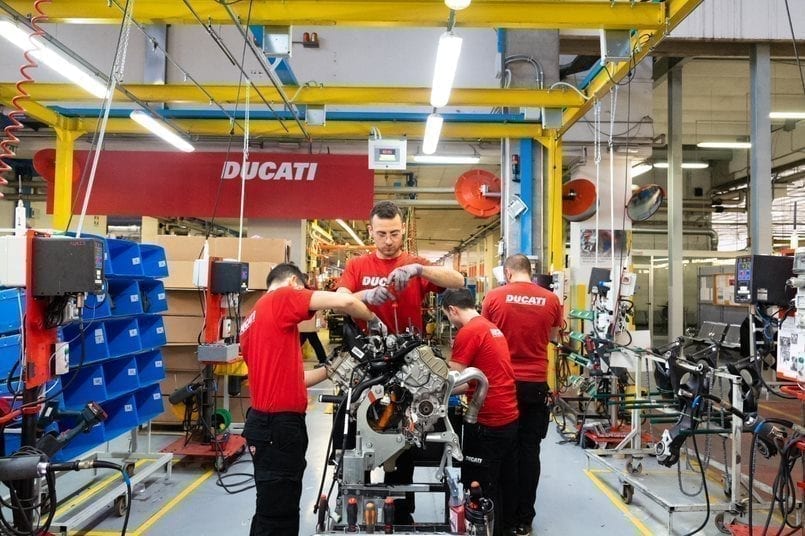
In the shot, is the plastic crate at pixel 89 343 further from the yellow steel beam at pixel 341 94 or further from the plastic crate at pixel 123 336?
the yellow steel beam at pixel 341 94

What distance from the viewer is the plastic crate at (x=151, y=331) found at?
4075 mm

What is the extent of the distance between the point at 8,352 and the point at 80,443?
69 centimetres

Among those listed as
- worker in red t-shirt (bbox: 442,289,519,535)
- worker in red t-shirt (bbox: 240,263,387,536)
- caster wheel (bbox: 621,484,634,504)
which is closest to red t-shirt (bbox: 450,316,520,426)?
worker in red t-shirt (bbox: 442,289,519,535)

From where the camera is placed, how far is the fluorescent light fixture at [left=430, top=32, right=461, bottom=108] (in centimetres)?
356

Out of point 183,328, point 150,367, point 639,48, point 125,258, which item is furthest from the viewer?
point 183,328

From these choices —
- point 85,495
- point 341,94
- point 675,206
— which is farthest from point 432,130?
point 85,495

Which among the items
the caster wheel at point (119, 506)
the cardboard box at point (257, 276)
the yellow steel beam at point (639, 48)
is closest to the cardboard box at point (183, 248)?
the cardboard box at point (257, 276)

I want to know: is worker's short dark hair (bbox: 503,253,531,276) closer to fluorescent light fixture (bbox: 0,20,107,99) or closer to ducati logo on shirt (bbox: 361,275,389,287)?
ducati logo on shirt (bbox: 361,275,389,287)

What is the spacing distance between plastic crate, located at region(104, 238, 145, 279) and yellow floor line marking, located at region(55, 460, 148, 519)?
4.94ft

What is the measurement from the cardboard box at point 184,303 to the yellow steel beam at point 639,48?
426 centimetres

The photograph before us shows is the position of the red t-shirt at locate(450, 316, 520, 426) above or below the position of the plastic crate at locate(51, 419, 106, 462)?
above

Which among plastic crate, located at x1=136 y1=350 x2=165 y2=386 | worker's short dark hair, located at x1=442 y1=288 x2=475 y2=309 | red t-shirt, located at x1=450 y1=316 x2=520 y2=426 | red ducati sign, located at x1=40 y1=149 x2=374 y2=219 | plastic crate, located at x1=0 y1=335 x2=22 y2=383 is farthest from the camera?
red ducati sign, located at x1=40 y1=149 x2=374 y2=219

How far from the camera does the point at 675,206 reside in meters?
6.78

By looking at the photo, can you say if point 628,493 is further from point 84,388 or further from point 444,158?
point 444,158
